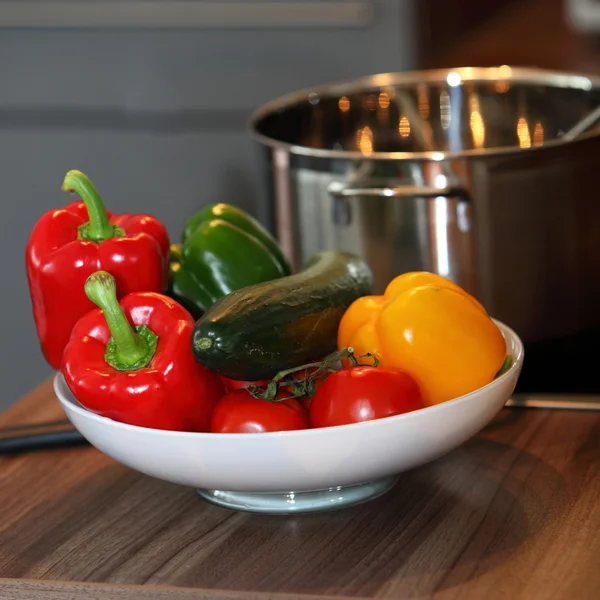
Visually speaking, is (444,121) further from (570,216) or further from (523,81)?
(570,216)

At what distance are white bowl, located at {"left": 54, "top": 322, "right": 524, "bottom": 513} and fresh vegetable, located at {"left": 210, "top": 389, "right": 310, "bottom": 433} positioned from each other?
0.09 feet

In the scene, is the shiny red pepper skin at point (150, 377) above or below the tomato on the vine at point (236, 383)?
above

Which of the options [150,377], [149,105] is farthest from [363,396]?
[149,105]

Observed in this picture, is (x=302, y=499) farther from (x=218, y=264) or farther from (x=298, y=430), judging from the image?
(x=218, y=264)

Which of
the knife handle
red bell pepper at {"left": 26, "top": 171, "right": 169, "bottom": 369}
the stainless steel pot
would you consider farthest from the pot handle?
the knife handle

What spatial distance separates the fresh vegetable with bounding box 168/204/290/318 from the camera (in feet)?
2.90

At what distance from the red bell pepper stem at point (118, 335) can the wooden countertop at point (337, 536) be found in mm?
113

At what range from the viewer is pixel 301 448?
2.21 ft

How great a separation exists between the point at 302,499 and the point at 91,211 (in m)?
0.28

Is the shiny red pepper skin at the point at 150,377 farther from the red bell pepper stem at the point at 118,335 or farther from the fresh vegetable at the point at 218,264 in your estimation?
the fresh vegetable at the point at 218,264

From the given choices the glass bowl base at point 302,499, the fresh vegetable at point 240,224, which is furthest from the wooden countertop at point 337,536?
the fresh vegetable at point 240,224

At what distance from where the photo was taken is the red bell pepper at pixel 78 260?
831 millimetres

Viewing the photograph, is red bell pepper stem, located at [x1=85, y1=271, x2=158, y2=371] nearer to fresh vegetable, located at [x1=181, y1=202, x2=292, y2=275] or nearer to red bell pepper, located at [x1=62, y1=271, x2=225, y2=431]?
red bell pepper, located at [x1=62, y1=271, x2=225, y2=431]

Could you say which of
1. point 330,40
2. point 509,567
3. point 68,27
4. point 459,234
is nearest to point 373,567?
point 509,567
